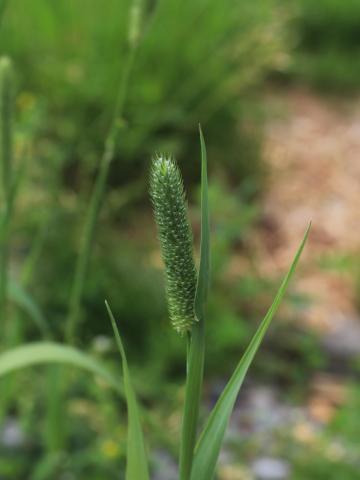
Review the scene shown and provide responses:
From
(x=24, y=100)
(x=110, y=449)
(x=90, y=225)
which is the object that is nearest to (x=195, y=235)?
(x=24, y=100)

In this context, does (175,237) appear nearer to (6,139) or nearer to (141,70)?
(6,139)

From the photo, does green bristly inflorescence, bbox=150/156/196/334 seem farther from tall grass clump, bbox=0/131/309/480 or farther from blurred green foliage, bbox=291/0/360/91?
blurred green foliage, bbox=291/0/360/91

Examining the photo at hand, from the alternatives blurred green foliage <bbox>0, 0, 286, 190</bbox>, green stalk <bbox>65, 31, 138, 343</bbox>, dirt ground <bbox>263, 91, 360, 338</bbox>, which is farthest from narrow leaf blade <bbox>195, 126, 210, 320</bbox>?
blurred green foliage <bbox>0, 0, 286, 190</bbox>

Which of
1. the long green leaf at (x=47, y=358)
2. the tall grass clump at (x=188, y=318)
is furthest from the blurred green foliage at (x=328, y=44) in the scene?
the tall grass clump at (x=188, y=318)

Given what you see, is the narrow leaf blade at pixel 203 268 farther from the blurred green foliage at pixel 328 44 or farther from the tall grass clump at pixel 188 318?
the blurred green foliage at pixel 328 44

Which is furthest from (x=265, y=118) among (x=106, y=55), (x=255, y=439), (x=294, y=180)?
(x=255, y=439)

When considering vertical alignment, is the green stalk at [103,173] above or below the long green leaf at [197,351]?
above
